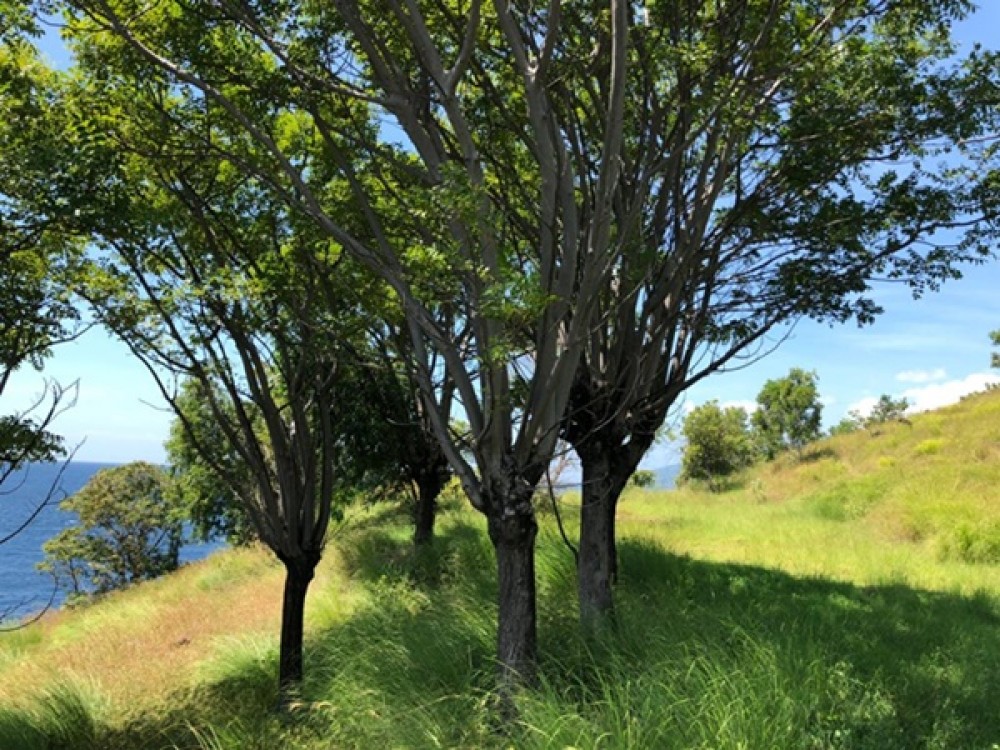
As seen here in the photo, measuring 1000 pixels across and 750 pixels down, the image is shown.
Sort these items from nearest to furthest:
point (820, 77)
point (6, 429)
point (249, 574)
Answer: point (6, 429), point (820, 77), point (249, 574)

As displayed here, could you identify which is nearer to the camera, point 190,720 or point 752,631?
point 752,631

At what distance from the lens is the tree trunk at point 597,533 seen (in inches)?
274

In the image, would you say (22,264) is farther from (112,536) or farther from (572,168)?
(112,536)

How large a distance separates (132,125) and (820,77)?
556cm

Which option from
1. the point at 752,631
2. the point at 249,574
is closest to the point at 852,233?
the point at 752,631

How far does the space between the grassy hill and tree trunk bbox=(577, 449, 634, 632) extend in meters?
0.26

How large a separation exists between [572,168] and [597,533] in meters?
3.40

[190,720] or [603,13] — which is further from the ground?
[603,13]

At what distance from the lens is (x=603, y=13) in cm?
578

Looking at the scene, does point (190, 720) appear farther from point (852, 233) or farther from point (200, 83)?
point (852, 233)

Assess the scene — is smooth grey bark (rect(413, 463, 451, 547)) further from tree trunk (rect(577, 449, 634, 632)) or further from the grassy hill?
tree trunk (rect(577, 449, 634, 632))

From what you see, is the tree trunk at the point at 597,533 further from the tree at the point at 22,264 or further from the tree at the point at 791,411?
the tree at the point at 791,411

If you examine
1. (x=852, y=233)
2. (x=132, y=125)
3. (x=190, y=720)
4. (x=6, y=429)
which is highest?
(x=132, y=125)

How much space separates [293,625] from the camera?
6.90 meters
